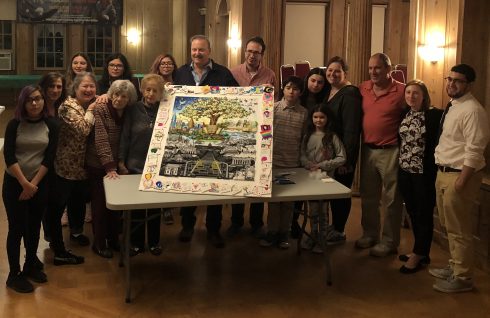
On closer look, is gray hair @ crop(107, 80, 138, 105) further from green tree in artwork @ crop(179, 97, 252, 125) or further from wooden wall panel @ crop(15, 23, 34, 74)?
wooden wall panel @ crop(15, 23, 34, 74)

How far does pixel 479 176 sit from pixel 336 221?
1.45 m

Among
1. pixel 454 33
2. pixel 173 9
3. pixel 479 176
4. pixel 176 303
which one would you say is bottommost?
pixel 176 303

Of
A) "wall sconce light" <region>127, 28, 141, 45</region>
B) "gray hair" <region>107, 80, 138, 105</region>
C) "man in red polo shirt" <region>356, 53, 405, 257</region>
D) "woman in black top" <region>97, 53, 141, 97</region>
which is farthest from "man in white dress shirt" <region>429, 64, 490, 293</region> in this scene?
"wall sconce light" <region>127, 28, 141, 45</region>

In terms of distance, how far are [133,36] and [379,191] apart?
14.2 m

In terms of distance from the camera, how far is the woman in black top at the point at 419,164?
4.10m

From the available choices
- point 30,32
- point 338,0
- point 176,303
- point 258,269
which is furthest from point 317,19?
point 30,32

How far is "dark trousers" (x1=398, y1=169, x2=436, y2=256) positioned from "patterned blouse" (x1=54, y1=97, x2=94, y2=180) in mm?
2371

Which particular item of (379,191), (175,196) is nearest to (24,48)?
(379,191)

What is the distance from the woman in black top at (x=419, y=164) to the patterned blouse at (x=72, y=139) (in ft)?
7.55

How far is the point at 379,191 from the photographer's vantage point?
4707mm

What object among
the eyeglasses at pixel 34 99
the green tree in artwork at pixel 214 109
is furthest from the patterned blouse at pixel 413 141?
the eyeglasses at pixel 34 99

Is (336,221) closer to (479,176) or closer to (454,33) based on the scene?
(479,176)

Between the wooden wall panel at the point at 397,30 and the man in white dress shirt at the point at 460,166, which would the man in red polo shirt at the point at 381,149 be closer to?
the man in white dress shirt at the point at 460,166

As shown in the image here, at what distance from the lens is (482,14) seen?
4582 millimetres
